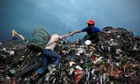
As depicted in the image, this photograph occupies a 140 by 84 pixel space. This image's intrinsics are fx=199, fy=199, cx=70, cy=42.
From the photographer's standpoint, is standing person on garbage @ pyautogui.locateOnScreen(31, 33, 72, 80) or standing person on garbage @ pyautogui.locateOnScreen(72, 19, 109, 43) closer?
standing person on garbage @ pyautogui.locateOnScreen(31, 33, 72, 80)

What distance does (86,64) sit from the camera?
24.4 feet

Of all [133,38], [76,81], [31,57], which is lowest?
[76,81]

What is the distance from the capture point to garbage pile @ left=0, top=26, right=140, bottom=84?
7.09 metres

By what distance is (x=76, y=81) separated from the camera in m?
6.85

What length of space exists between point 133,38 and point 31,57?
203 inches

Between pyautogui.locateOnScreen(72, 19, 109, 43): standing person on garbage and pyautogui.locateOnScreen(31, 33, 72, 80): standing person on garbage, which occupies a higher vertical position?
pyautogui.locateOnScreen(72, 19, 109, 43): standing person on garbage

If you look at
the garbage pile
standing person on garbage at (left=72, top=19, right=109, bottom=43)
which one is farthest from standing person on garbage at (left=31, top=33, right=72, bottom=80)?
standing person on garbage at (left=72, top=19, right=109, bottom=43)

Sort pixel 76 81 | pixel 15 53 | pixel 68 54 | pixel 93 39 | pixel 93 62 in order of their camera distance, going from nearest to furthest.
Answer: pixel 76 81 → pixel 93 62 → pixel 68 54 → pixel 93 39 → pixel 15 53

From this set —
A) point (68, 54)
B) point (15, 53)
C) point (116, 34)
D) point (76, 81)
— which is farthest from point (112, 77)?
point (15, 53)

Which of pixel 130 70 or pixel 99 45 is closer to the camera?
pixel 130 70

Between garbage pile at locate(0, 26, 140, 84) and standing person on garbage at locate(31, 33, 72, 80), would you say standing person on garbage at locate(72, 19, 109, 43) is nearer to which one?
garbage pile at locate(0, 26, 140, 84)

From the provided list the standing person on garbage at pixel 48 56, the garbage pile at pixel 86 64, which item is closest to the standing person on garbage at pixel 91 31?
the garbage pile at pixel 86 64

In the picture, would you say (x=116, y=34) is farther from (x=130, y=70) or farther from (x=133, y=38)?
(x=130, y=70)

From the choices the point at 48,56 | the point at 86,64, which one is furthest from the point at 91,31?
the point at 48,56
